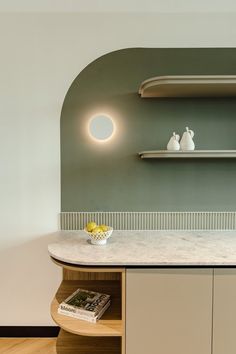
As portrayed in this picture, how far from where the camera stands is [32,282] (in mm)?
2170

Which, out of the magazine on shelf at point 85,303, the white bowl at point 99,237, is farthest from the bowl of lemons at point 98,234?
the magazine on shelf at point 85,303

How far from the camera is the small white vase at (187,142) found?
1947mm

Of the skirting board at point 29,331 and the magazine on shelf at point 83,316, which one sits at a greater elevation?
the magazine on shelf at point 83,316

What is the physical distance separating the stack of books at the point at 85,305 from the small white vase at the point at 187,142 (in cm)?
110

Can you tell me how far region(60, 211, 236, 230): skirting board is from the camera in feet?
7.02

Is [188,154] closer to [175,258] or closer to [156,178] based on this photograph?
[156,178]

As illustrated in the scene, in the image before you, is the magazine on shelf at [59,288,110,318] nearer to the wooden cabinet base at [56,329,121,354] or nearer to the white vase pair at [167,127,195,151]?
the wooden cabinet base at [56,329,121,354]

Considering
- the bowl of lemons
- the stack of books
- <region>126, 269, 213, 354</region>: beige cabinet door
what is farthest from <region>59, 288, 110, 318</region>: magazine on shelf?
the bowl of lemons

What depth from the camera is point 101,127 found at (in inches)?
82.9

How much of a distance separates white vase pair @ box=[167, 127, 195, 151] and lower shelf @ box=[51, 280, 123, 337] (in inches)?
40.9

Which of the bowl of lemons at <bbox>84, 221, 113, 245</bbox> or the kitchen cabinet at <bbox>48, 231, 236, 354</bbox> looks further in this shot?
the bowl of lemons at <bbox>84, 221, 113, 245</bbox>

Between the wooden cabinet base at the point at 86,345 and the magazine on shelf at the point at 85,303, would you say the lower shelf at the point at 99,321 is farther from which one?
the wooden cabinet base at the point at 86,345

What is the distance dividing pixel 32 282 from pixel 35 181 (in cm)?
77

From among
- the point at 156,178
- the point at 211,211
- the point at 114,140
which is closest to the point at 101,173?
the point at 114,140
